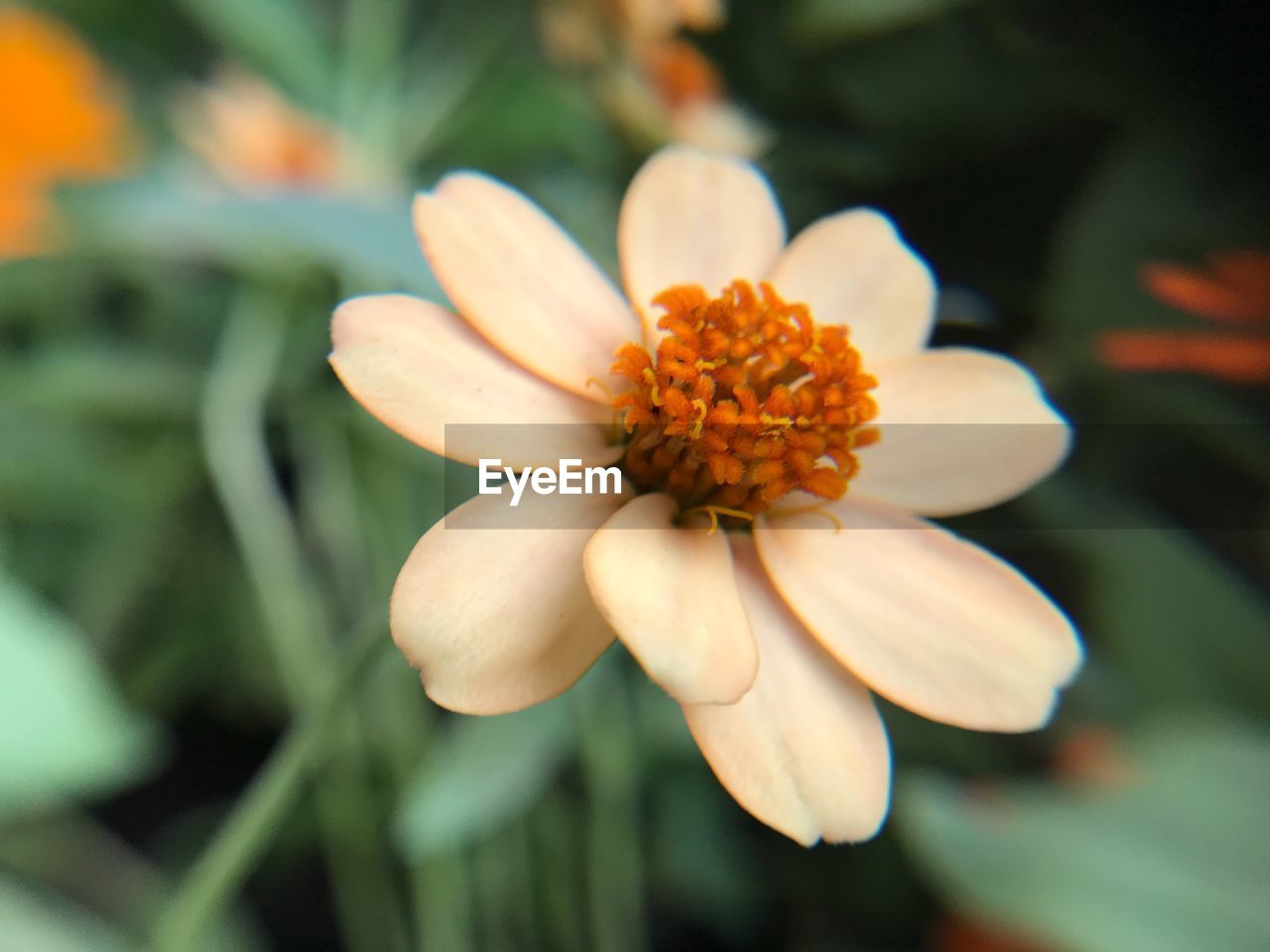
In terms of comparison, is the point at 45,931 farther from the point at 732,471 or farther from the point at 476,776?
the point at 732,471

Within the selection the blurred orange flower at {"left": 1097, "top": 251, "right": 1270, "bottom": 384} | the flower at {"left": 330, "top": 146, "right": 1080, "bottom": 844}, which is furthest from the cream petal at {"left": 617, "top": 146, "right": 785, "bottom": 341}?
the blurred orange flower at {"left": 1097, "top": 251, "right": 1270, "bottom": 384}

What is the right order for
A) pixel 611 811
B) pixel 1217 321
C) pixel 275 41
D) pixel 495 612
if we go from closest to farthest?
pixel 495 612 < pixel 1217 321 < pixel 611 811 < pixel 275 41

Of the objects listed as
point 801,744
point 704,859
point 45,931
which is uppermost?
point 801,744

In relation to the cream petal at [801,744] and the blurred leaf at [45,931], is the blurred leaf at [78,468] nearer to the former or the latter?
the blurred leaf at [45,931]

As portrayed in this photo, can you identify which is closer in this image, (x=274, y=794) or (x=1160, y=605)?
(x=274, y=794)

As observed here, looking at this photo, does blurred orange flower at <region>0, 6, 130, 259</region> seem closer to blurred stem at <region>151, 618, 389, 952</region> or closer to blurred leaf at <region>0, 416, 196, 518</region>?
blurred leaf at <region>0, 416, 196, 518</region>

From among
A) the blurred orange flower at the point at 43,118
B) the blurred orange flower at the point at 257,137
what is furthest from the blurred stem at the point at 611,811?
the blurred orange flower at the point at 43,118

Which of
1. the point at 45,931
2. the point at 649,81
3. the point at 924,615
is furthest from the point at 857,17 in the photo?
the point at 45,931

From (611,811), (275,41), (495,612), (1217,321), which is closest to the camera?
(495,612)
